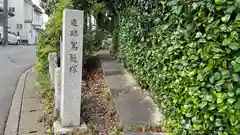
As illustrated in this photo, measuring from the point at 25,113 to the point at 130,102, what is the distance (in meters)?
2.18

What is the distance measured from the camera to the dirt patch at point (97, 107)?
13.8ft

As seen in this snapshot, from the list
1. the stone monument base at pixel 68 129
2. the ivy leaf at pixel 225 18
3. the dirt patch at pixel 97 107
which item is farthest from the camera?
the dirt patch at pixel 97 107

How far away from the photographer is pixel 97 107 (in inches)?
203

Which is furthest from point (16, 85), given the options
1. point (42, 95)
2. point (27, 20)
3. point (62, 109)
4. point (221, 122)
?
point (27, 20)

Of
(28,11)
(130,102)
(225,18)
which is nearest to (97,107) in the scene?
(130,102)

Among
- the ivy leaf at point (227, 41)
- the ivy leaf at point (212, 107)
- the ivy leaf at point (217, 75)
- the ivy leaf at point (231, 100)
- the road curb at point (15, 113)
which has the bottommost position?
the road curb at point (15, 113)

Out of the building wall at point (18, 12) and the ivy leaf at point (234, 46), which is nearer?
the ivy leaf at point (234, 46)

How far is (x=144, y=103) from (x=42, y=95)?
2.81 metres

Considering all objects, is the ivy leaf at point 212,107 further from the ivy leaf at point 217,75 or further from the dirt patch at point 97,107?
the dirt patch at point 97,107

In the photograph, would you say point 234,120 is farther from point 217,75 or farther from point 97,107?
point 97,107

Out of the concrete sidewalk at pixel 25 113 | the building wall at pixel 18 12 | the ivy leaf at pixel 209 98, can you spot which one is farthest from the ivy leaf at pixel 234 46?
the building wall at pixel 18 12

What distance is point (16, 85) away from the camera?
7805 mm

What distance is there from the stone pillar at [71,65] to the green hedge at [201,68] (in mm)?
1222

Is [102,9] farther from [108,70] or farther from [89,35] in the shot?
[108,70]
